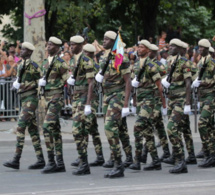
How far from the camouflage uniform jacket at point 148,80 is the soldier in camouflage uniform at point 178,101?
18cm

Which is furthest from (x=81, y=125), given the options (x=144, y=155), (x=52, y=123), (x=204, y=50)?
(x=204, y=50)

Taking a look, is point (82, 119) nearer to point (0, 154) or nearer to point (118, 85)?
point (118, 85)

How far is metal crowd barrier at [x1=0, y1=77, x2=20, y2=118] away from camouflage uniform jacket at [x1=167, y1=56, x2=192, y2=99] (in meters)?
8.66

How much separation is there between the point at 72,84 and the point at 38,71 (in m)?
0.71

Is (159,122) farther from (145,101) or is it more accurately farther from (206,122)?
(145,101)

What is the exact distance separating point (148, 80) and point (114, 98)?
1033mm

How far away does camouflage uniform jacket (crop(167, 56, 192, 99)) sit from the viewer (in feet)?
37.9

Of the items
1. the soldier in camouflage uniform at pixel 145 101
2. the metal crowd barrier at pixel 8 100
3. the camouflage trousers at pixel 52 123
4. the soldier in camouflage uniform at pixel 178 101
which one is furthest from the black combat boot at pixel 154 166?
the metal crowd barrier at pixel 8 100

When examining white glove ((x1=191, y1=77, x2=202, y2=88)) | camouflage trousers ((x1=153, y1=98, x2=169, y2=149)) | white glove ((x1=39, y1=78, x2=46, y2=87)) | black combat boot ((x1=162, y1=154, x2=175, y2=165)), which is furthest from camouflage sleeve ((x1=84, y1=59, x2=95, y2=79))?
black combat boot ((x1=162, y1=154, x2=175, y2=165))

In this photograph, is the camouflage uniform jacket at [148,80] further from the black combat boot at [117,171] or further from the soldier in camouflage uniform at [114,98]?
the black combat boot at [117,171]

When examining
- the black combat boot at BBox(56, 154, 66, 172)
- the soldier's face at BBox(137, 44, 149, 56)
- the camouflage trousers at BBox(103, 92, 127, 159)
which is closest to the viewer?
the camouflage trousers at BBox(103, 92, 127, 159)

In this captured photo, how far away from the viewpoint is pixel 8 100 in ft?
65.1

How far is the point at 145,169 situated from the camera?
1188cm

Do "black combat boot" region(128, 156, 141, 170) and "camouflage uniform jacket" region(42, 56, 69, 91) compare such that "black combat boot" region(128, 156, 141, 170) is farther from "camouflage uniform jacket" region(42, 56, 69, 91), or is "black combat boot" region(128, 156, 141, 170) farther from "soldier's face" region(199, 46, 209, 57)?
"soldier's face" region(199, 46, 209, 57)
